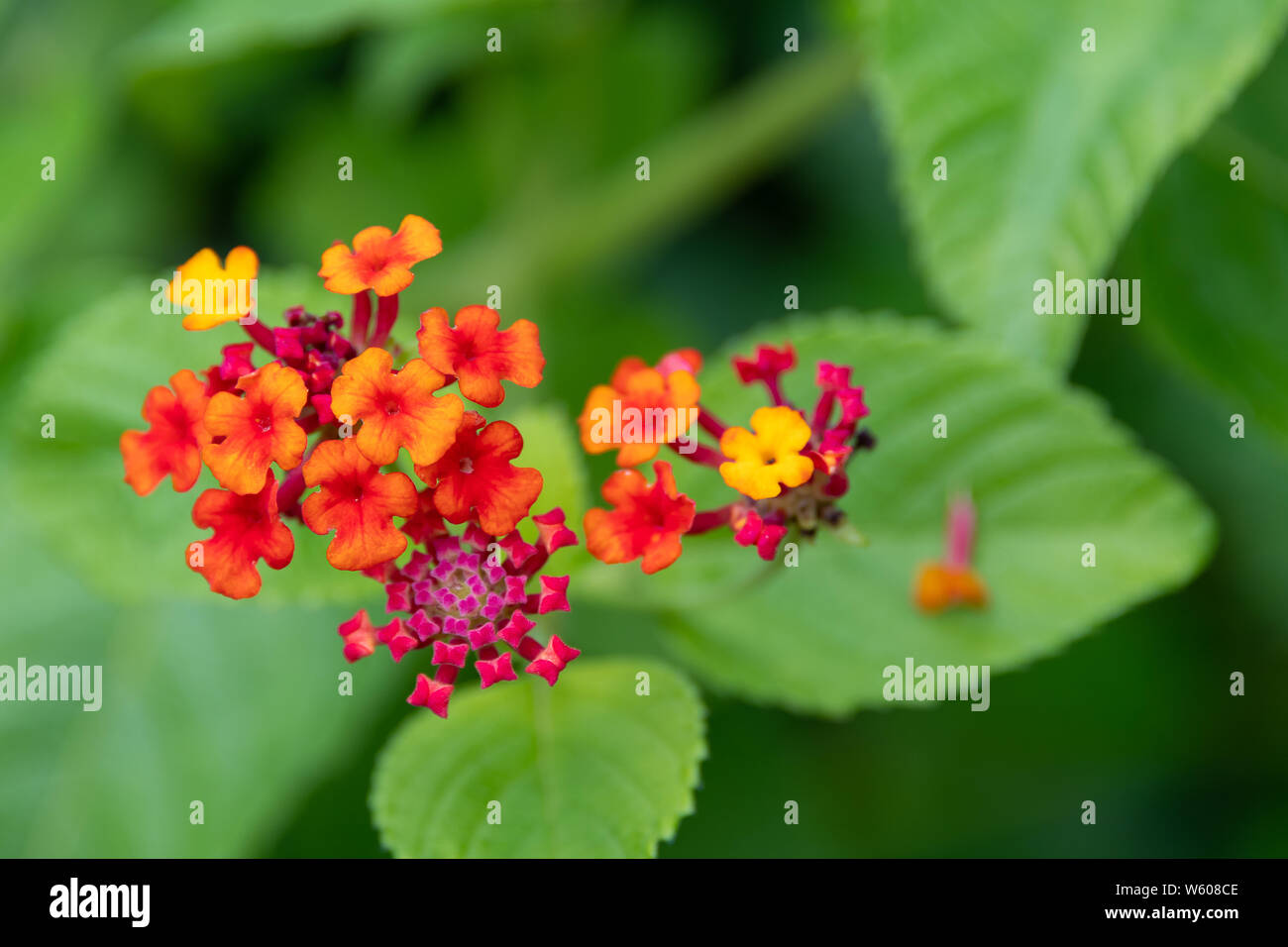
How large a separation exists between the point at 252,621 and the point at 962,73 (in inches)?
47.6

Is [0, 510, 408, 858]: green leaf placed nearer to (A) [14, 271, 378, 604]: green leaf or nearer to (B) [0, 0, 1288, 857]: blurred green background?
(B) [0, 0, 1288, 857]: blurred green background

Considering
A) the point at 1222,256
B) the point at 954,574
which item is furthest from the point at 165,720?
the point at 1222,256

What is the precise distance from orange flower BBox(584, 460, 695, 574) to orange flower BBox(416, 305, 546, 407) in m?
0.11

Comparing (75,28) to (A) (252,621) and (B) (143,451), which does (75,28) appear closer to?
(A) (252,621)

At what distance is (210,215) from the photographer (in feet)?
8.29

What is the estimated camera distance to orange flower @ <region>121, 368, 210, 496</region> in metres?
1.00

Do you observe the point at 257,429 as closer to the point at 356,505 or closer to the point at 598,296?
the point at 356,505

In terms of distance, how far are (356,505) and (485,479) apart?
0.10m

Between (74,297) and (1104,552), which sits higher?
(74,297)

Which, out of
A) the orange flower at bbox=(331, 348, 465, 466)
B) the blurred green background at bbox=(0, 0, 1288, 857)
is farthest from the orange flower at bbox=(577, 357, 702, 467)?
the blurred green background at bbox=(0, 0, 1288, 857)

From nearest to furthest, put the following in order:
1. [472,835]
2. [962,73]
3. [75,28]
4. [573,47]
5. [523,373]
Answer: [523,373] < [472,835] < [962,73] < [573,47] < [75,28]

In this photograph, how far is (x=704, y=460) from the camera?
42.2 inches

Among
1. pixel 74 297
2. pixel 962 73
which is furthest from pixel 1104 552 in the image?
pixel 74 297

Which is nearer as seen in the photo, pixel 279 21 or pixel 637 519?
pixel 637 519
